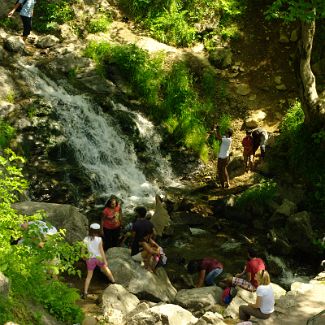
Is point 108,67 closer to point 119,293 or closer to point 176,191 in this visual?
point 176,191

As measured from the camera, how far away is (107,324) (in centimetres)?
841

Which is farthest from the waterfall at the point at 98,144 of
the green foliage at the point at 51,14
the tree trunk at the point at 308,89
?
the tree trunk at the point at 308,89

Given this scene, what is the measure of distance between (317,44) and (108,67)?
7.65 meters

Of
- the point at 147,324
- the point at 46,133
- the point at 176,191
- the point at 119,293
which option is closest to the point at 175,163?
the point at 176,191

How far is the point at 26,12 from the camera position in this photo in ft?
59.5

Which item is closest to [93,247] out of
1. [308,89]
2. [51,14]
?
[308,89]

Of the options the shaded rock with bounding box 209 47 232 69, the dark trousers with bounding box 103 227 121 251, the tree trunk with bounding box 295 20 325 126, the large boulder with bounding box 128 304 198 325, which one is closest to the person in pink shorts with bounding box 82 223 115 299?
the large boulder with bounding box 128 304 198 325

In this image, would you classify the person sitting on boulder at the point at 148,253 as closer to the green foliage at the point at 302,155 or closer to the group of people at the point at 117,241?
the group of people at the point at 117,241

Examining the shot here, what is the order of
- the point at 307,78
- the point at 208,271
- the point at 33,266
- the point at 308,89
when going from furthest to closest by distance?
1. the point at 308,89
2. the point at 307,78
3. the point at 208,271
4. the point at 33,266

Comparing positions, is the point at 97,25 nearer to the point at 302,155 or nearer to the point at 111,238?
the point at 302,155

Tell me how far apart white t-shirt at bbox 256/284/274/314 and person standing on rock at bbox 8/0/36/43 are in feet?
44.3

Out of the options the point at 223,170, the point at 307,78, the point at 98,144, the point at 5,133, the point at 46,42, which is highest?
the point at 46,42

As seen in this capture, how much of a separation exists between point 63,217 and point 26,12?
952 centimetres

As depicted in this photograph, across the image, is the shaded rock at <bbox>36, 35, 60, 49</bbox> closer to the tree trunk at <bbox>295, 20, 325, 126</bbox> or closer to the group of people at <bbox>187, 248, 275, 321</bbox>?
the tree trunk at <bbox>295, 20, 325, 126</bbox>
